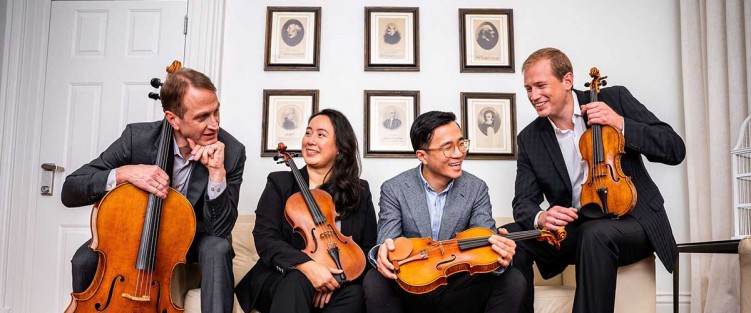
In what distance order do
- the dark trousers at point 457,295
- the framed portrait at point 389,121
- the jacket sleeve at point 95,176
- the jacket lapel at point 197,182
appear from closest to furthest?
the dark trousers at point 457,295 < the jacket sleeve at point 95,176 < the jacket lapel at point 197,182 < the framed portrait at point 389,121

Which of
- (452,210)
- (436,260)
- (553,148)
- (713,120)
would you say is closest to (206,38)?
(452,210)

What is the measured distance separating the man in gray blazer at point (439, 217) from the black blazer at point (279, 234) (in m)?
0.18

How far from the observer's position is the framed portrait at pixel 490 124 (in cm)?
358

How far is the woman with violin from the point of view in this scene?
7.30 feet

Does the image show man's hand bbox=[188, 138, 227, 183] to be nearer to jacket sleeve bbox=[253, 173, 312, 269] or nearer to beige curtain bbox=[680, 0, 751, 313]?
jacket sleeve bbox=[253, 173, 312, 269]

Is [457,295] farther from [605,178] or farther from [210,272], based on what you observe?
[210,272]

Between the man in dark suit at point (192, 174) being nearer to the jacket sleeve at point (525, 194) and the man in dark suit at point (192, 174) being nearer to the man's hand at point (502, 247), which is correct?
the man's hand at point (502, 247)

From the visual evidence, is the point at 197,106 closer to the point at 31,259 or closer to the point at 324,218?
the point at 324,218

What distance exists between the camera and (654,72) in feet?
12.1

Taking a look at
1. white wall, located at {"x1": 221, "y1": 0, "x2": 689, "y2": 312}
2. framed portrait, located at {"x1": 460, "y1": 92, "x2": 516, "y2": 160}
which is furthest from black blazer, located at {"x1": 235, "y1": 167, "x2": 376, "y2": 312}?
framed portrait, located at {"x1": 460, "y1": 92, "x2": 516, "y2": 160}

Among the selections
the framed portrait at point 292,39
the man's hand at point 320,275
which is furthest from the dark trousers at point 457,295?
the framed portrait at point 292,39

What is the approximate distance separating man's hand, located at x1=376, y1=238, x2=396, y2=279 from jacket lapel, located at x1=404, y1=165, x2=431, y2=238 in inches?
13.7

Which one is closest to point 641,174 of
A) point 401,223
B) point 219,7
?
point 401,223

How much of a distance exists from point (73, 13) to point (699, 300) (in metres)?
4.02
